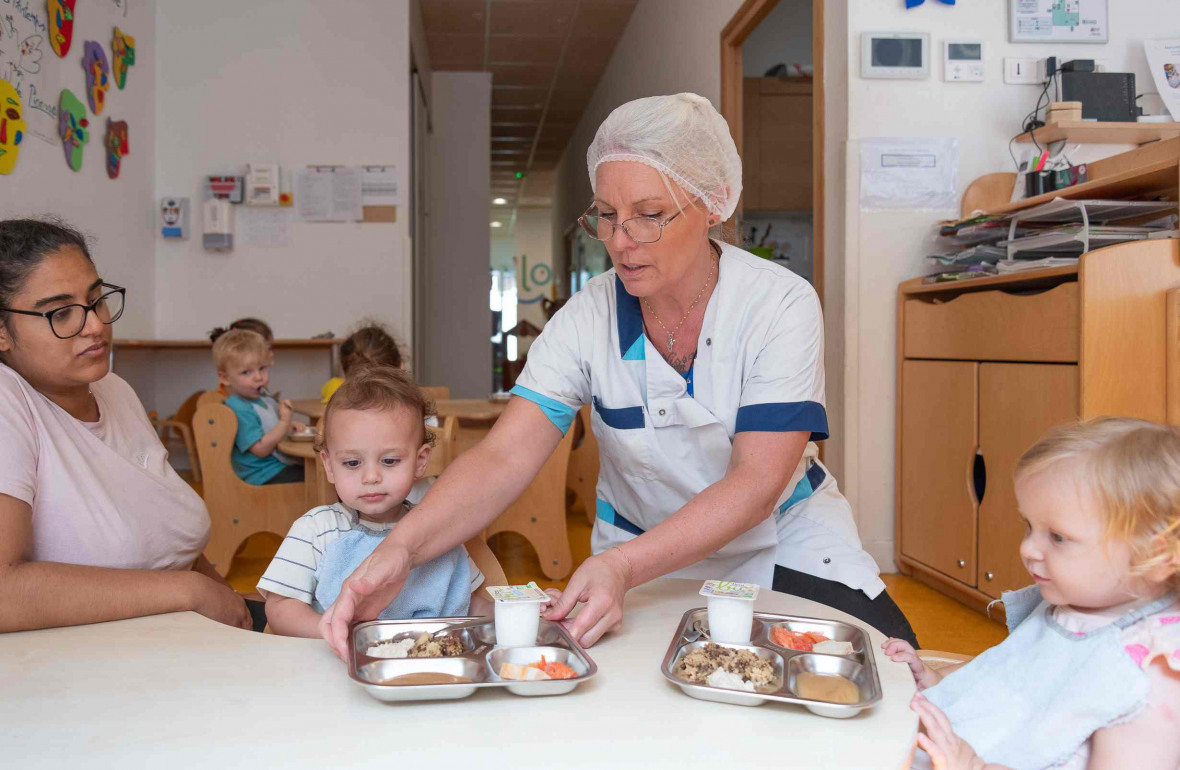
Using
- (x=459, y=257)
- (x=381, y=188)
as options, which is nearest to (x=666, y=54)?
(x=381, y=188)

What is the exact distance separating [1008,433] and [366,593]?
233 cm

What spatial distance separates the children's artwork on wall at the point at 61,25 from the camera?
4.05 meters

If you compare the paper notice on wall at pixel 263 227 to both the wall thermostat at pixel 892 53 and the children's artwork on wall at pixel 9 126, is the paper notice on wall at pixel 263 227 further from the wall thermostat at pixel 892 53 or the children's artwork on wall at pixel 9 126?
the wall thermostat at pixel 892 53

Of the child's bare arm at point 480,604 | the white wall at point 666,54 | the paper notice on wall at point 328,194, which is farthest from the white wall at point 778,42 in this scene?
the child's bare arm at point 480,604

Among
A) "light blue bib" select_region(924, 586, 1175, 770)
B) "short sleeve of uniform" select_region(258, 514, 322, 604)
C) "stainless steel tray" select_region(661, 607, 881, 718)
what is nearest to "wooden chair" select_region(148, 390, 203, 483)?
"short sleeve of uniform" select_region(258, 514, 322, 604)

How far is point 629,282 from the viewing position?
1.42 metres

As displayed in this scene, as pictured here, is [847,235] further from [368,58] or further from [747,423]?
[368,58]

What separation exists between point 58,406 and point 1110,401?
2416 mm

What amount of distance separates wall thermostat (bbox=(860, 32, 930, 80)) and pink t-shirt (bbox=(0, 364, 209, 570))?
116 inches

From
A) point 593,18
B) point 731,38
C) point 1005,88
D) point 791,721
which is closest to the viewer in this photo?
point 791,721

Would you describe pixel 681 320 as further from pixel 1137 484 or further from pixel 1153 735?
pixel 1153 735

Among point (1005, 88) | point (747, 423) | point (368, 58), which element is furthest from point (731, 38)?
point (747, 423)

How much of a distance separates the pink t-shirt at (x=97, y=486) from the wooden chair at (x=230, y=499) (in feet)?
6.33

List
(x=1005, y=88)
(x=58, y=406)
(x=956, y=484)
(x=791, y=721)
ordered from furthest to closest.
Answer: (x=1005, y=88), (x=956, y=484), (x=58, y=406), (x=791, y=721)
